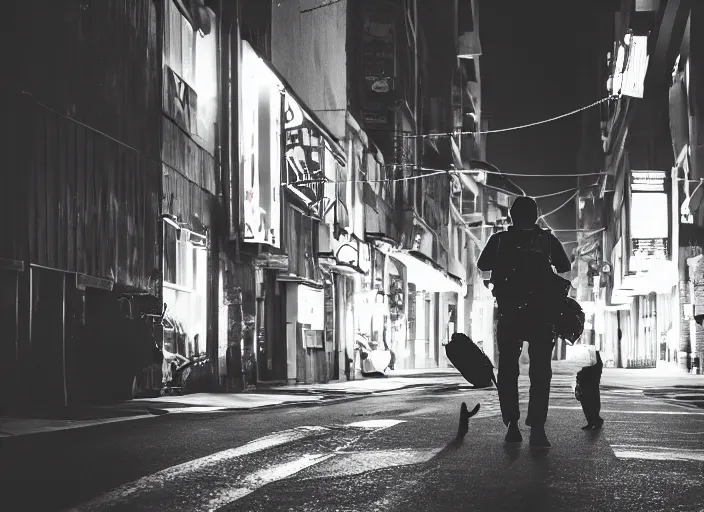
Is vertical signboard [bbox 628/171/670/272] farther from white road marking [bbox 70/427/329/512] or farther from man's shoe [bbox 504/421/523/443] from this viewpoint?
man's shoe [bbox 504/421/523/443]

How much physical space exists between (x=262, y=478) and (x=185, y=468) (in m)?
0.70

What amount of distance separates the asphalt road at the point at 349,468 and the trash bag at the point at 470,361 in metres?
0.47

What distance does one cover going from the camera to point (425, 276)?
51.0 metres

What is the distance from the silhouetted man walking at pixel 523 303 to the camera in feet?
27.7

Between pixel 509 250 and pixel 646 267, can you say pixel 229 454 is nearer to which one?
pixel 509 250

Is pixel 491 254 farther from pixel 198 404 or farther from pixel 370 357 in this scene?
pixel 370 357

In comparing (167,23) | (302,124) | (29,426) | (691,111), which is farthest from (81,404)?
(691,111)

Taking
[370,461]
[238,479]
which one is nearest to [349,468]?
[370,461]

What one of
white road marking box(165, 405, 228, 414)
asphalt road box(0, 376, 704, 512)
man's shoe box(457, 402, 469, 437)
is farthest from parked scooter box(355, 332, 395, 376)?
man's shoe box(457, 402, 469, 437)

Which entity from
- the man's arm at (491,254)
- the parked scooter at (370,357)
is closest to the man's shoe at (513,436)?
the man's arm at (491,254)

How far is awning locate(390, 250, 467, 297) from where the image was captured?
4556 cm

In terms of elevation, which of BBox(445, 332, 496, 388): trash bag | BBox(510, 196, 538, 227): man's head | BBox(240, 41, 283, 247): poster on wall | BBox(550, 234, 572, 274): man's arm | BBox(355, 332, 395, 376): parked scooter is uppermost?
BBox(240, 41, 283, 247): poster on wall

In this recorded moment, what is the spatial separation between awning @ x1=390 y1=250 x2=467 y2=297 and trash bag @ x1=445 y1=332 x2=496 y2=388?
33.6m

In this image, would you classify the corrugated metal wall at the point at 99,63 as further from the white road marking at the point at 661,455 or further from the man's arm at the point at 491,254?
the white road marking at the point at 661,455
